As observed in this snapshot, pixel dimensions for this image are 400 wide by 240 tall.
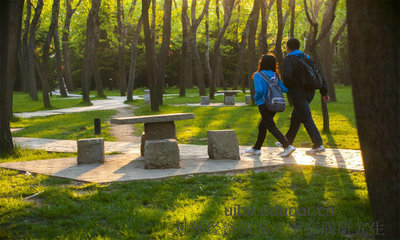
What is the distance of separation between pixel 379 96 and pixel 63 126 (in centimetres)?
1378

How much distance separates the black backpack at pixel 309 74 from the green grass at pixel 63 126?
6.34 metres

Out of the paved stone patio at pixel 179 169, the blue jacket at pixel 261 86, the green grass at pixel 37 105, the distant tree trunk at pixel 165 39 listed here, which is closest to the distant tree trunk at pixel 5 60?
the paved stone patio at pixel 179 169

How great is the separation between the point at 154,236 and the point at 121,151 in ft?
19.8

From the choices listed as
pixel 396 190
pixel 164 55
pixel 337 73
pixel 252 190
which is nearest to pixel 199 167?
pixel 252 190

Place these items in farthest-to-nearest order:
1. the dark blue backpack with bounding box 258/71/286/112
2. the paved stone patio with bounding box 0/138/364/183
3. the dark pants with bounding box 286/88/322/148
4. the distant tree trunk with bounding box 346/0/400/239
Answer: the dark pants with bounding box 286/88/322/148
the dark blue backpack with bounding box 258/71/286/112
the paved stone patio with bounding box 0/138/364/183
the distant tree trunk with bounding box 346/0/400/239

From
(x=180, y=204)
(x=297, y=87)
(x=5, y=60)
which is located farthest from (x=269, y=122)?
(x=5, y=60)

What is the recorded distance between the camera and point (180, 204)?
5.55 meters

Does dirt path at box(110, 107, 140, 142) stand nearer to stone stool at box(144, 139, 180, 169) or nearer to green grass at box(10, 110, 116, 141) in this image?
green grass at box(10, 110, 116, 141)

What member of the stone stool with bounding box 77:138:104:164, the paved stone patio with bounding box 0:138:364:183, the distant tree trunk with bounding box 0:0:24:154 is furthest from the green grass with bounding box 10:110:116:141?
the stone stool with bounding box 77:138:104:164

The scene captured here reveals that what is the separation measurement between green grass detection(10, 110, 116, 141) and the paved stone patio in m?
4.23

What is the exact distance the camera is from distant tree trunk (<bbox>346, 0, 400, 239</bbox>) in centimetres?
357

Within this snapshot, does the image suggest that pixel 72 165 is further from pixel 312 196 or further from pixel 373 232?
pixel 373 232

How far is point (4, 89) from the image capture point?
999 centimetres

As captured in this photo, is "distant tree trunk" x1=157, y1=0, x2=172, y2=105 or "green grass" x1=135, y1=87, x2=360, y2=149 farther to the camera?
"distant tree trunk" x1=157, y1=0, x2=172, y2=105
